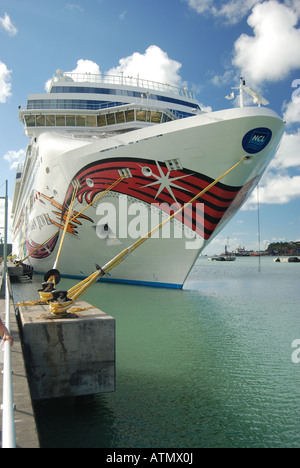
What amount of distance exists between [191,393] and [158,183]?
1040 cm

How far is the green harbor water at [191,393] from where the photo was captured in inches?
189

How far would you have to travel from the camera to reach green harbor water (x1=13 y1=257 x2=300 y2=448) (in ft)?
15.7

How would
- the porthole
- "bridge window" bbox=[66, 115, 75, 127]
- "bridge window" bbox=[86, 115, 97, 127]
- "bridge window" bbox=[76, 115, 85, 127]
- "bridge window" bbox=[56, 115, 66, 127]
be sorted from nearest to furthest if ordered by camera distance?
1. the porthole
2. "bridge window" bbox=[86, 115, 97, 127]
3. "bridge window" bbox=[76, 115, 85, 127]
4. "bridge window" bbox=[66, 115, 75, 127]
5. "bridge window" bbox=[56, 115, 66, 127]

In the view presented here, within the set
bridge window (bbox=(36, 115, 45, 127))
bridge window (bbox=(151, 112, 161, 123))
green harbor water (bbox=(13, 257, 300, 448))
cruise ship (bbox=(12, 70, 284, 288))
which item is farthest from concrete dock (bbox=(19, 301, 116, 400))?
bridge window (bbox=(36, 115, 45, 127))

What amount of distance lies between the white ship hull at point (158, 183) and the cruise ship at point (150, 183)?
0.04 metres

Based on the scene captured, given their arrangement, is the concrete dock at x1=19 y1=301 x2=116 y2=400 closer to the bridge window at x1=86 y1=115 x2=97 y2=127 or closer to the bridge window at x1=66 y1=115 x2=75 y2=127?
the bridge window at x1=86 y1=115 x2=97 y2=127

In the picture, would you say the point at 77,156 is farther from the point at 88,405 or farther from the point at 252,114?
the point at 88,405

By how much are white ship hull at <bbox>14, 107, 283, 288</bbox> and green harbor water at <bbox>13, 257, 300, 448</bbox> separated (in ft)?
16.2

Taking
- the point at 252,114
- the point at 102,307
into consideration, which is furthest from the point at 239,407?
the point at 252,114

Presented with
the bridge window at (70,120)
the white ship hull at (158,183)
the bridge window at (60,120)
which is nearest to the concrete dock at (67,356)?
the white ship hull at (158,183)

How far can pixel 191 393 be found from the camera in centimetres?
615

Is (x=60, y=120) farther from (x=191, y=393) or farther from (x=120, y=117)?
(x=191, y=393)

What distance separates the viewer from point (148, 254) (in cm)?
1730

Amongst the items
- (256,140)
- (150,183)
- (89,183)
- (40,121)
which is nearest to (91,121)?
(40,121)
